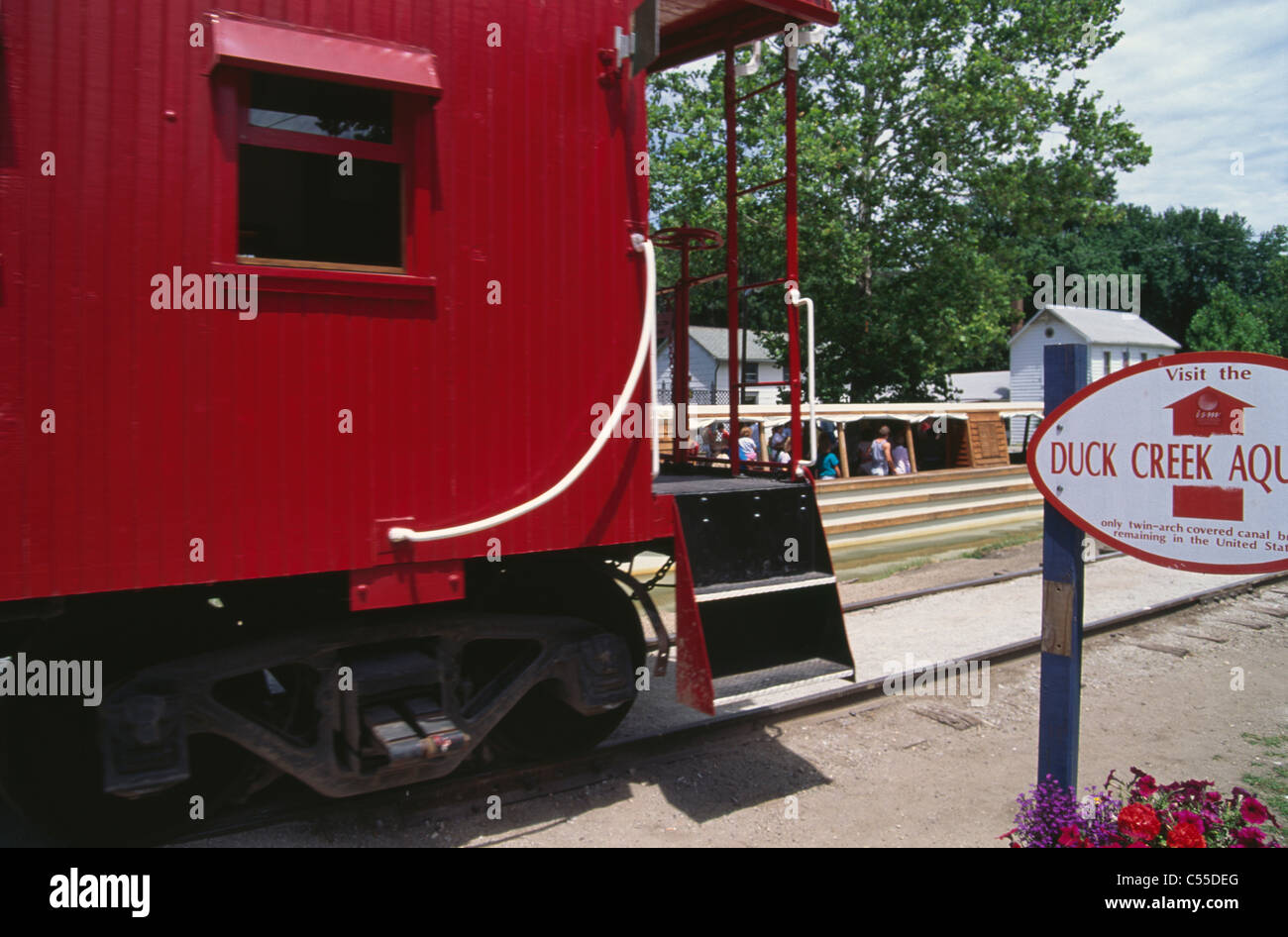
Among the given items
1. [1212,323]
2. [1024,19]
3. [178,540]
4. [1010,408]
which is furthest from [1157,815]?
[1212,323]

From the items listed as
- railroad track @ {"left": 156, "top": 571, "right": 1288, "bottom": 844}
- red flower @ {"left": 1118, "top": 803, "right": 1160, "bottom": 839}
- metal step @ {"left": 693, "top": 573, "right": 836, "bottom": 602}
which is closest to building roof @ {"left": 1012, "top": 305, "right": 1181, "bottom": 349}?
railroad track @ {"left": 156, "top": 571, "right": 1288, "bottom": 844}

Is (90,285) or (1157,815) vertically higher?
(90,285)

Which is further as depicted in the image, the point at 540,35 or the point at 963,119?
the point at 963,119

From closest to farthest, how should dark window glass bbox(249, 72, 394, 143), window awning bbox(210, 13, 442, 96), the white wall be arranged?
window awning bbox(210, 13, 442, 96)
dark window glass bbox(249, 72, 394, 143)
the white wall

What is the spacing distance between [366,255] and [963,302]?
21.9 m

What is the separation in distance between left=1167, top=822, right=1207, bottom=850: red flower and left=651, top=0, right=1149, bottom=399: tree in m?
19.0

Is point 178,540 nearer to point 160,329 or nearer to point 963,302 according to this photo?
point 160,329

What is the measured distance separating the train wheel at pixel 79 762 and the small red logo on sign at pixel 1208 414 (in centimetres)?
432

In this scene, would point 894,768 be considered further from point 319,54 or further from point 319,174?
point 319,54

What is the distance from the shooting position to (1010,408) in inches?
754

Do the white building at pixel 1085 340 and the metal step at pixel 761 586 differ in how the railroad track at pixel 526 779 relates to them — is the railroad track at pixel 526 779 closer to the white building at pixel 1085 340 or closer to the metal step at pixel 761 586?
the metal step at pixel 761 586

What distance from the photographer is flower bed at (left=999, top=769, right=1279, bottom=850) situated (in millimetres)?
3281

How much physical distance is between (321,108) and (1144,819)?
440 cm

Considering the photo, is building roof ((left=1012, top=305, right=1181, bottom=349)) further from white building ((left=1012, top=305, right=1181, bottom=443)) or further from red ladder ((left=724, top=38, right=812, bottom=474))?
red ladder ((left=724, top=38, right=812, bottom=474))
